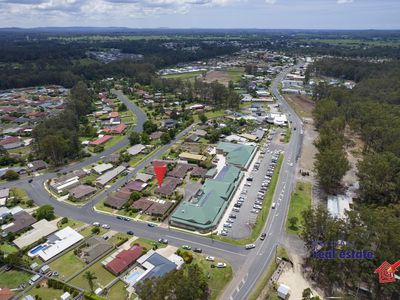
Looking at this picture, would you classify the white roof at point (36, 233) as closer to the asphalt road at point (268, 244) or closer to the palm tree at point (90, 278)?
the palm tree at point (90, 278)

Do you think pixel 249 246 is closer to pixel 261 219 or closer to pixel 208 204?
pixel 261 219

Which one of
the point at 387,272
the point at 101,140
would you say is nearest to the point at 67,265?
the point at 387,272

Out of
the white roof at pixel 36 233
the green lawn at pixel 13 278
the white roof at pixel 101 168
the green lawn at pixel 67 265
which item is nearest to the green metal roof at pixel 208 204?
the green lawn at pixel 67 265

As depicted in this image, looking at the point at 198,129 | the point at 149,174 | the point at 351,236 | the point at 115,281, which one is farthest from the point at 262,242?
the point at 198,129

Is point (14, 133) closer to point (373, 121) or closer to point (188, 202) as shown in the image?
point (188, 202)

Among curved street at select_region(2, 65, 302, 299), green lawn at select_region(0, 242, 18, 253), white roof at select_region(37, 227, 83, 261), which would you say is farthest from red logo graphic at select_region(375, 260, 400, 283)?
green lawn at select_region(0, 242, 18, 253)
